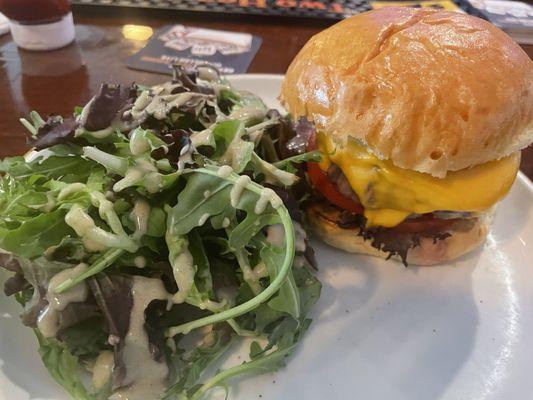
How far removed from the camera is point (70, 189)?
1.15 metres

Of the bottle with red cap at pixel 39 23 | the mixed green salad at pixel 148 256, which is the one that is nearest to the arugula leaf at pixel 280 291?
the mixed green salad at pixel 148 256

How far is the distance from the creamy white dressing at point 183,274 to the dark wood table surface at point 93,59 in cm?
117

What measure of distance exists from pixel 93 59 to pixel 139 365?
217cm

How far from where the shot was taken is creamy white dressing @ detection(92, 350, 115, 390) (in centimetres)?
107

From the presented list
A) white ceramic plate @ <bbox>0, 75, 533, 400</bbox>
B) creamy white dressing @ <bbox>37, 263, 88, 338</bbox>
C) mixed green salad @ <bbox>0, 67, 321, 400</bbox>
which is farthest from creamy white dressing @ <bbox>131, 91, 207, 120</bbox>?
white ceramic plate @ <bbox>0, 75, 533, 400</bbox>

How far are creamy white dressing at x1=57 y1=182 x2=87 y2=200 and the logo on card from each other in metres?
1.78

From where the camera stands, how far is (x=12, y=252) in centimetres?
107

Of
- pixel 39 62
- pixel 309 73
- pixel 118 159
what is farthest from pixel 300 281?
pixel 39 62

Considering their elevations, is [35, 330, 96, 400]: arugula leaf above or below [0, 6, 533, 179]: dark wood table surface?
above

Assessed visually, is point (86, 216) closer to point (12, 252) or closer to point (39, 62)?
point (12, 252)

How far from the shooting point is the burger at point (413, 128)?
128 centimetres

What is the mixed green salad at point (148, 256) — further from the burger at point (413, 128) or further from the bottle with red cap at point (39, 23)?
the bottle with red cap at point (39, 23)

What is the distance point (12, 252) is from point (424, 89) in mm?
1085

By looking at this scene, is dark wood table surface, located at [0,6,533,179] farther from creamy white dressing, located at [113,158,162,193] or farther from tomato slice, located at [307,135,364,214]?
creamy white dressing, located at [113,158,162,193]
